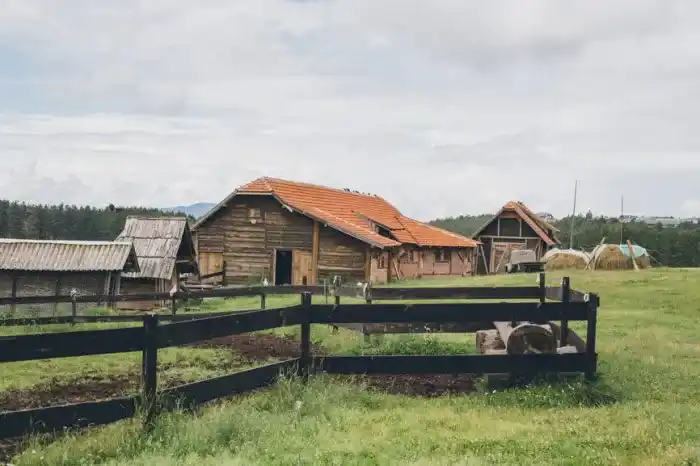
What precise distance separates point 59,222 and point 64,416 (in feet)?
275

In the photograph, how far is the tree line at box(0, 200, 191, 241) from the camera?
75812 millimetres

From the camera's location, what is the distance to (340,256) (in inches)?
1409

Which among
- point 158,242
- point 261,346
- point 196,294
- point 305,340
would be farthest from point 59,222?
point 305,340

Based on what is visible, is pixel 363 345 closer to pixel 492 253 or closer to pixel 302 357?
pixel 302 357

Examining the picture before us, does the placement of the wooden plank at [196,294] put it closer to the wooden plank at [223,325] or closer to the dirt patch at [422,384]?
the dirt patch at [422,384]

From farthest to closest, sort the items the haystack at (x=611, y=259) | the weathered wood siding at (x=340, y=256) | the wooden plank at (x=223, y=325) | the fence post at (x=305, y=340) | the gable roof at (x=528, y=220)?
the gable roof at (x=528, y=220) → the haystack at (x=611, y=259) → the weathered wood siding at (x=340, y=256) → the fence post at (x=305, y=340) → the wooden plank at (x=223, y=325)

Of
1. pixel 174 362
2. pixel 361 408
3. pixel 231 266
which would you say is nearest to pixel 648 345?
pixel 361 408

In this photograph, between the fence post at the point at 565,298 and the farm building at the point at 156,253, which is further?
the farm building at the point at 156,253

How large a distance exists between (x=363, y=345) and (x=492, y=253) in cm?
4237

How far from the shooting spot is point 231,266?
37781 mm

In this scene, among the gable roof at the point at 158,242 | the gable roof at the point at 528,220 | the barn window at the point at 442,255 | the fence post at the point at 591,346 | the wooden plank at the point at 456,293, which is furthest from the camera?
the gable roof at the point at 528,220

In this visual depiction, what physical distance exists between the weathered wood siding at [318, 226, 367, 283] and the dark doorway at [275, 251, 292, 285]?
2711mm

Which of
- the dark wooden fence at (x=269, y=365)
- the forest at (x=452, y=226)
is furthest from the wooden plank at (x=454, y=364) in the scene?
the forest at (x=452, y=226)

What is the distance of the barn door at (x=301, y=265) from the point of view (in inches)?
1422
